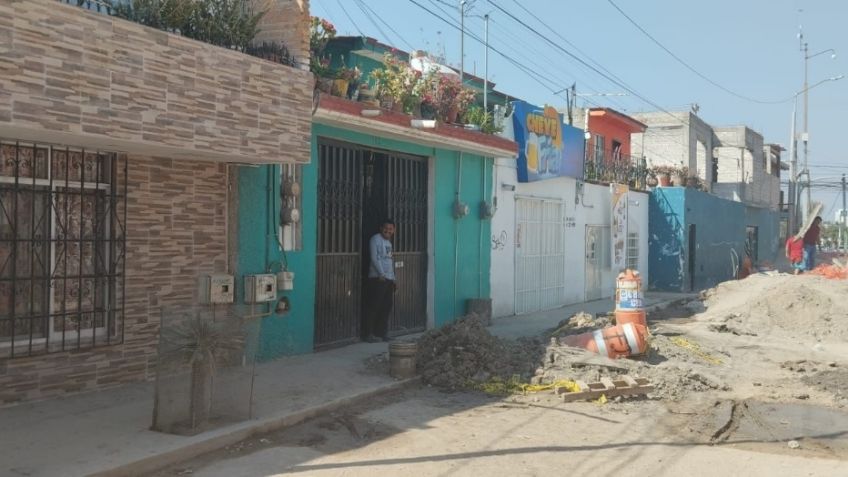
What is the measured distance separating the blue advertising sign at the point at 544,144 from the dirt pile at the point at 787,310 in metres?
4.42

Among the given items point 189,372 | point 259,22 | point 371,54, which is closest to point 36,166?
point 189,372

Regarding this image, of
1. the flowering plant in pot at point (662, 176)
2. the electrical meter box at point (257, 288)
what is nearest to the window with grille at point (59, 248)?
the electrical meter box at point (257, 288)

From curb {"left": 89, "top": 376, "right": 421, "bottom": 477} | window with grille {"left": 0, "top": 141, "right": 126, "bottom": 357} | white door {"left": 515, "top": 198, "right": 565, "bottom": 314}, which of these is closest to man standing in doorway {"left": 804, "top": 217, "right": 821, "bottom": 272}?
white door {"left": 515, "top": 198, "right": 565, "bottom": 314}

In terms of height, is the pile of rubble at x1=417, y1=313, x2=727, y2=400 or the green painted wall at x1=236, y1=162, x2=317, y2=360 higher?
the green painted wall at x1=236, y1=162, x2=317, y2=360

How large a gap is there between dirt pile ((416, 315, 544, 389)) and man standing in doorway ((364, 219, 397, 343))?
150 centimetres

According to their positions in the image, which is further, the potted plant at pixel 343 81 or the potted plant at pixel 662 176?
the potted plant at pixel 662 176

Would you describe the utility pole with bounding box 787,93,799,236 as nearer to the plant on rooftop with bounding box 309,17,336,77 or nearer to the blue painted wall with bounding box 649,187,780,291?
the blue painted wall with bounding box 649,187,780,291

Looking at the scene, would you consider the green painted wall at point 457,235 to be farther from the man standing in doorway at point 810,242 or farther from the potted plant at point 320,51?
the man standing in doorway at point 810,242

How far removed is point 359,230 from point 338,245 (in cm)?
56

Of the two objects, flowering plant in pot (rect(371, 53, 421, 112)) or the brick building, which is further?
flowering plant in pot (rect(371, 53, 421, 112))

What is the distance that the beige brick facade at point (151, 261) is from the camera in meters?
7.41

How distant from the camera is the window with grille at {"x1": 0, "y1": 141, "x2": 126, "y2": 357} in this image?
704cm

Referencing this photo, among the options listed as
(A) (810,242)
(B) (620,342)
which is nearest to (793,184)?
(A) (810,242)

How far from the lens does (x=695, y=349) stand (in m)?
11.6
